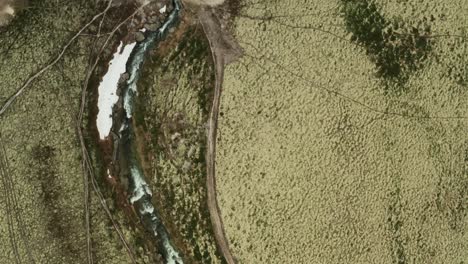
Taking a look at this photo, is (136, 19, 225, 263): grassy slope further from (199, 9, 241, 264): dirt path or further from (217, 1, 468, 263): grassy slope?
(217, 1, 468, 263): grassy slope

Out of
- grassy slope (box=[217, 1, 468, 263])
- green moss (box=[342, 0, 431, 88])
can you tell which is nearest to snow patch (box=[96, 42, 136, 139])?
grassy slope (box=[217, 1, 468, 263])

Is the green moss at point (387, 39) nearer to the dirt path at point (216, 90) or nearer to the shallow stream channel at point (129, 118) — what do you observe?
the dirt path at point (216, 90)

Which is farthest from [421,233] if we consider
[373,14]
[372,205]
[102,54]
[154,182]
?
[102,54]

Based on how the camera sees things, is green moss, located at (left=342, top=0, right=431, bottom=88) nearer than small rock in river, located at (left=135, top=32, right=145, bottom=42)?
No

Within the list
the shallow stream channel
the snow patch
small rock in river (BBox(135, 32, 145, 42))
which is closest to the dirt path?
the shallow stream channel

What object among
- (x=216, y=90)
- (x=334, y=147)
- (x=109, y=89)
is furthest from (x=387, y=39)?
(x=109, y=89)

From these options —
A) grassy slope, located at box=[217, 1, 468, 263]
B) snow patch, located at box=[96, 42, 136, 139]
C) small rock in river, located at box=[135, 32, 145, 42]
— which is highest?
small rock in river, located at box=[135, 32, 145, 42]

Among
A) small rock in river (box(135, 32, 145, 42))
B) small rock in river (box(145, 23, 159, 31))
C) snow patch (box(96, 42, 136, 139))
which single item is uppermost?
small rock in river (box(145, 23, 159, 31))

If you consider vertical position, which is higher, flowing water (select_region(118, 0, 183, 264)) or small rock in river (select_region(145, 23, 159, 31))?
small rock in river (select_region(145, 23, 159, 31))

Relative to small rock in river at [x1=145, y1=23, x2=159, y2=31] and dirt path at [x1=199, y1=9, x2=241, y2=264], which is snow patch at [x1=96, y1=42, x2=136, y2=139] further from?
dirt path at [x1=199, y1=9, x2=241, y2=264]
